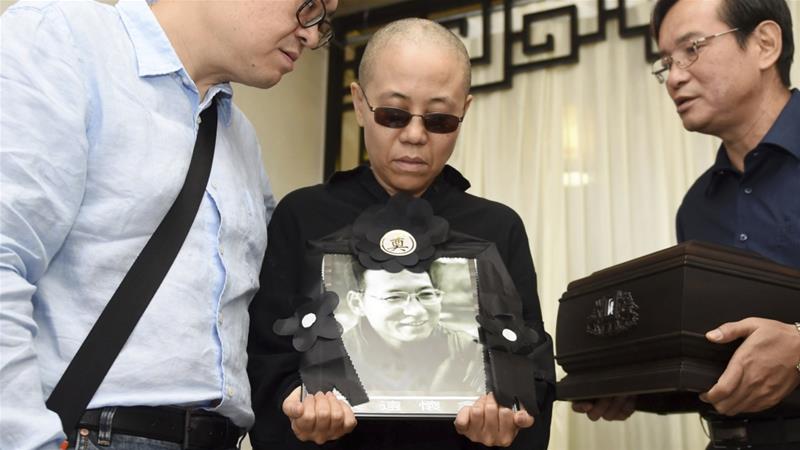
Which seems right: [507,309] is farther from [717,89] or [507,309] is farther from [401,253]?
[717,89]

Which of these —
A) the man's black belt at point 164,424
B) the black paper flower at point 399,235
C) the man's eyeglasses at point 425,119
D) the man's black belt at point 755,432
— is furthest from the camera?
the man's black belt at point 755,432

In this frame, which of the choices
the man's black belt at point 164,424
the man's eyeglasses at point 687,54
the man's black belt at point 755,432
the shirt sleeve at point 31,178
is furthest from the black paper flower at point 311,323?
the man's eyeglasses at point 687,54

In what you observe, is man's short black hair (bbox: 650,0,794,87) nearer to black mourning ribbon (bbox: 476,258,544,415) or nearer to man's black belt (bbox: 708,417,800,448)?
man's black belt (bbox: 708,417,800,448)

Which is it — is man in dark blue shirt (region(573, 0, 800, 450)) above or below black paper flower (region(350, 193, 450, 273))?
above

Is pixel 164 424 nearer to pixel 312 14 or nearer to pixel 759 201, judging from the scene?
pixel 312 14

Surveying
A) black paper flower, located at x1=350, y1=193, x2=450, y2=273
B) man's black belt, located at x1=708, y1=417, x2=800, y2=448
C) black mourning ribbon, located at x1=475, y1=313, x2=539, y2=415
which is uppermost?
black paper flower, located at x1=350, y1=193, x2=450, y2=273

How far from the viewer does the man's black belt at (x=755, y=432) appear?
1.50m

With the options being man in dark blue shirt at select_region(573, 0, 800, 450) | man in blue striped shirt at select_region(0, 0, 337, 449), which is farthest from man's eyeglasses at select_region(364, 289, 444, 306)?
man in dark blue shirt at select_region(573, 0, 800, 450)

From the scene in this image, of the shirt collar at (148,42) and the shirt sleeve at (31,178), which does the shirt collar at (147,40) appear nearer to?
the shirt collar at (148,42)

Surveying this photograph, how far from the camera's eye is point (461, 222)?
139cm

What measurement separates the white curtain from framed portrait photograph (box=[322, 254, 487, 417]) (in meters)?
1.85

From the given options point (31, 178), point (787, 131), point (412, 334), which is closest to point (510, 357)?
point (412, 334)

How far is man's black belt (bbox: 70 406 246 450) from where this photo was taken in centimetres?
99

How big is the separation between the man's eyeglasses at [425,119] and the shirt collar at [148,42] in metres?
0.29
